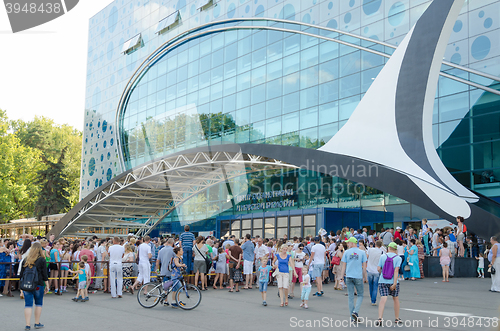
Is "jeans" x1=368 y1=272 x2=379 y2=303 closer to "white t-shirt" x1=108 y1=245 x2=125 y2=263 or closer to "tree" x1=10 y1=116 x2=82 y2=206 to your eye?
"white t-shirt" x1=108 y1=245 x2=125 y2=263

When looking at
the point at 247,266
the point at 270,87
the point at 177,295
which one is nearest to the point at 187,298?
the point at 177,295

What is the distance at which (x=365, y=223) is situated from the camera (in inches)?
1126

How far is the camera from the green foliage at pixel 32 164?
171ft

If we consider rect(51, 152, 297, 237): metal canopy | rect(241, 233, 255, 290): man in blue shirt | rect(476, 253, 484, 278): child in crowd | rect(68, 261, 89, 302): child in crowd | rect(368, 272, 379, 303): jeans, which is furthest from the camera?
rect(51, 152, 297, 237): metal canopy

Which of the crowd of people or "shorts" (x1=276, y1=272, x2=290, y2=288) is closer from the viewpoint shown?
"shorts" (x1=276, y1=272, x2=290, y2=288)

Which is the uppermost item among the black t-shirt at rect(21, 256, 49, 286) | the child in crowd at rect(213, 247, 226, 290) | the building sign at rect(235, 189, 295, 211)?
the building sign at rect(235, 189, 295, 211)

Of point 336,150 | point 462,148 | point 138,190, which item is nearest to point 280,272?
point 336,150

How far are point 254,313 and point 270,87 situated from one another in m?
25.7

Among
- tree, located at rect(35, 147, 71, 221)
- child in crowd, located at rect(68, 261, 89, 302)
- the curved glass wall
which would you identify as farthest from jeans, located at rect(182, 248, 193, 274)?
tree, located at rect(35, 147, 71, 221)

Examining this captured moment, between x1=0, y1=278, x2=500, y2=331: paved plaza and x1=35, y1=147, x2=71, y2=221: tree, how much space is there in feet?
146

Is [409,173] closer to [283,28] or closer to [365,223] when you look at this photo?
[365,223]

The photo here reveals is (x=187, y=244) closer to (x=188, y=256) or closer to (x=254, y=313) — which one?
(x=188, y=256)

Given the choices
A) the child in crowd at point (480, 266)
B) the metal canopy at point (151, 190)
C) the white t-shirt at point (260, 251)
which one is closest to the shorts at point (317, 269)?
the white t-shirt at point (260, 251)

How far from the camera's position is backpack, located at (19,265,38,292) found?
29.4 feet
